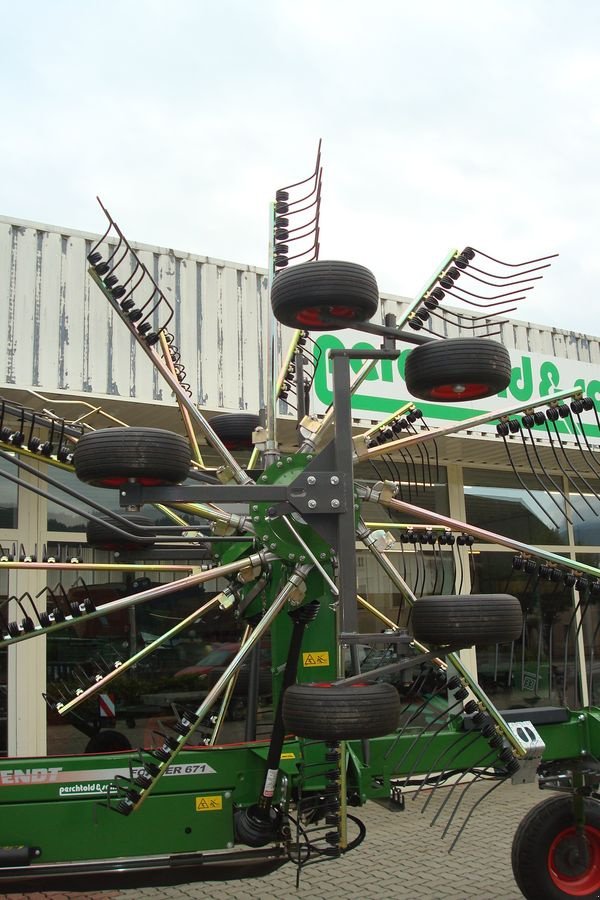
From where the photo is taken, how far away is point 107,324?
7.67m

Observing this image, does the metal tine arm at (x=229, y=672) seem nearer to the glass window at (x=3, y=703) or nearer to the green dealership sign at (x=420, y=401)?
the green dealership sign at (x=420, y=401)

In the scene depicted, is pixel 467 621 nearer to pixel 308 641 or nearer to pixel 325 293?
pixel 308 641

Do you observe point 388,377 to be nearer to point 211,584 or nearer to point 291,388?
point 291,388

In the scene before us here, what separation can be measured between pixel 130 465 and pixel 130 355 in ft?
12.2

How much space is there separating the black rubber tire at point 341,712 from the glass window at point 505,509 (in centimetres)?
728

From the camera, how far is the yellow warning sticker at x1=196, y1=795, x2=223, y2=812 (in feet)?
15.7

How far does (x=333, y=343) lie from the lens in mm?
A: 8562

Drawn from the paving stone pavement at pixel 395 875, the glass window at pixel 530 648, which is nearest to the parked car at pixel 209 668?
the paving stone pavement at pixel 395 875

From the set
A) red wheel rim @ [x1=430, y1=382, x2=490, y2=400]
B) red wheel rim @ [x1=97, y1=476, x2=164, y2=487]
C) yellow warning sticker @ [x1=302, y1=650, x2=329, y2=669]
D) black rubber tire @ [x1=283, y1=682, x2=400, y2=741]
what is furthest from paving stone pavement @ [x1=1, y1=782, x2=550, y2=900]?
red wheel rim @ [x1=430, y1=382, x2=490, y2=400]

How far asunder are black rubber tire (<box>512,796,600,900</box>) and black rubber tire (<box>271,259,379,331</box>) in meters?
3.26

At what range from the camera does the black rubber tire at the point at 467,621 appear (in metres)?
4.32

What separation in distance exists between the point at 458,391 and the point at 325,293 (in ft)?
3.30

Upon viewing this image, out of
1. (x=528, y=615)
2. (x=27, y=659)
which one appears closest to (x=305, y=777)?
(x=27, y=659)

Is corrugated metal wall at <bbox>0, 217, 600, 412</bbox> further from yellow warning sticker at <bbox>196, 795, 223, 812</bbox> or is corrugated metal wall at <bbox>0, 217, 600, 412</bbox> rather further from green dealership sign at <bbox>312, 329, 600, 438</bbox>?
yellow warning sticker at <bbox>196, 795, 223, 812</bbox>
